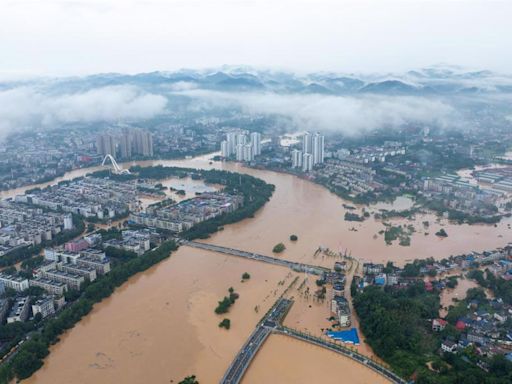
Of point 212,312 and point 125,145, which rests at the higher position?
point 125,145

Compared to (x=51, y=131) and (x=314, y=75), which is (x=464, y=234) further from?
(x=314, y=75)

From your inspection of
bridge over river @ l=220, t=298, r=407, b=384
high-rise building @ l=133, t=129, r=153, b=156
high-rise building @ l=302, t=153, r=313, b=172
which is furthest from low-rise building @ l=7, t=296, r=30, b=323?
high-rise building @ l=133, t=129, r=153, b=156

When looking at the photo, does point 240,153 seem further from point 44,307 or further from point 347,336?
point 347,336

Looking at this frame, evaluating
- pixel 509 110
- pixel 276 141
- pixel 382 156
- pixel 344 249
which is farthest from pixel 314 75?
pixel 344 249

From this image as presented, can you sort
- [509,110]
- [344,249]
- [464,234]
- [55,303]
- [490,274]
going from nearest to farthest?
[55,303] → [490,274] → [344,249] → [464,234] → [509,110]

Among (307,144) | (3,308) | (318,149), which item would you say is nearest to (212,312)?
(3,308)

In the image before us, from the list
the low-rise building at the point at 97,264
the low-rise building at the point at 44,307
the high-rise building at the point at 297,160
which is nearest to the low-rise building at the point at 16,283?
the low-rise building at the point at 44,307

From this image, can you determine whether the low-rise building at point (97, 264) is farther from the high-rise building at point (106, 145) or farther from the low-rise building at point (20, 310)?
the high-rise building at point (106, 145)
